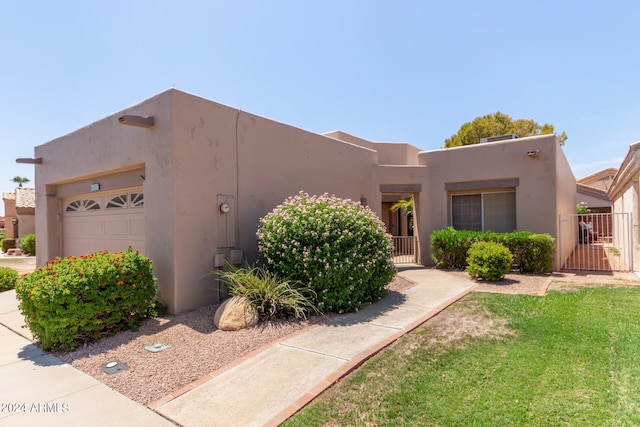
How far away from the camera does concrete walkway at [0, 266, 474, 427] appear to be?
137 inches

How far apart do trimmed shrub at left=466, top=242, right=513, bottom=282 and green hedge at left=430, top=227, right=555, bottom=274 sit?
134cm

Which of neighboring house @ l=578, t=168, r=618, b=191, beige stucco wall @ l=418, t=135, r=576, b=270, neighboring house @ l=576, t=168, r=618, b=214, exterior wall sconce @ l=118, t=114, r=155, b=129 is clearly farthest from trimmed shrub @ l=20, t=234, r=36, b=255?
neighboring house @ l=578, t=168, r=618, b=191

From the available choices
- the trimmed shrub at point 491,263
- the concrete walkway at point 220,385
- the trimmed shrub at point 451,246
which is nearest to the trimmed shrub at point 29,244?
the concrete walkway at point 220,385

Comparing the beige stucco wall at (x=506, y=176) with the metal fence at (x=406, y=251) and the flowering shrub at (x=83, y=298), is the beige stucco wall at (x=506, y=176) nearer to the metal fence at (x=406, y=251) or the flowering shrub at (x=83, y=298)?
the metal fence at (x=406, y=251)

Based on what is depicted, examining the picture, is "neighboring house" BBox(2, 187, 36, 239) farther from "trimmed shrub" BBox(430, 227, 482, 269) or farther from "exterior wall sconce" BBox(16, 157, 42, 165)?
"trimmed shrub" BBox(430, 227, 482, 269)

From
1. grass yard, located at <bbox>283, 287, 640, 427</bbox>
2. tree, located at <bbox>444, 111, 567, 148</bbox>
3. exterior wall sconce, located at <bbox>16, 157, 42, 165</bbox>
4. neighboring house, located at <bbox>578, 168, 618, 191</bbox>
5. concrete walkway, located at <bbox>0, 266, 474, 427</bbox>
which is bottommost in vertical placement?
concrete walkway, located at <bbox>0, 266, 474, 427</bbox>

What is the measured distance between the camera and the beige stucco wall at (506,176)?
10.9 metres

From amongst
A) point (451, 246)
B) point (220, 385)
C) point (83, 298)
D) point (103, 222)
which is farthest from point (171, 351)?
point (451, 246)

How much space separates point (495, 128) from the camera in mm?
27016

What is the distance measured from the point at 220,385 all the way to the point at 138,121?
5.50 meters

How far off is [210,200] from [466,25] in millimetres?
9762

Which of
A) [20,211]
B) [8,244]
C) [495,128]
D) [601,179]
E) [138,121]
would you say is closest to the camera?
[138,121]

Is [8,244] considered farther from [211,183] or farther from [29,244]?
[211,183]

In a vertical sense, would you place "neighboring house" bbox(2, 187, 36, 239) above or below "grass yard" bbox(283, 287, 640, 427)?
above
